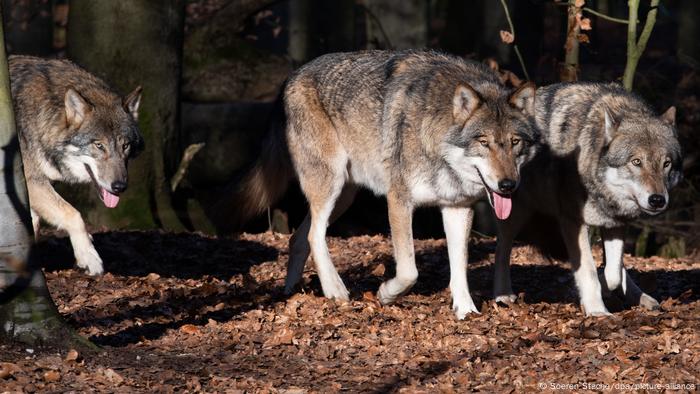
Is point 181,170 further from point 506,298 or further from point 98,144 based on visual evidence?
point 506,298

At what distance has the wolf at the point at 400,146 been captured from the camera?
6820 mm

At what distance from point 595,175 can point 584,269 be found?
2.26 ft

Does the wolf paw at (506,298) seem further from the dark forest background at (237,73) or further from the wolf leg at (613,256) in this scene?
the wolf leg at (613,256)

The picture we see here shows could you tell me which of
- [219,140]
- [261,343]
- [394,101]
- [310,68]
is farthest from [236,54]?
[261,343]

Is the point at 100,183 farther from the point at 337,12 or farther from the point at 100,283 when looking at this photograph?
the point at 337,12

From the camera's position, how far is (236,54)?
46.4 ft

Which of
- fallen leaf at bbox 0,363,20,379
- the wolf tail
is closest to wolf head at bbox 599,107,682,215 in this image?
the wolf tail

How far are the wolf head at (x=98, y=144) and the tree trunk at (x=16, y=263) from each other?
2384 mm

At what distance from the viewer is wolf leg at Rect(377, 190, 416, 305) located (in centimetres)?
720

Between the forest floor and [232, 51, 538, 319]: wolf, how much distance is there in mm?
476

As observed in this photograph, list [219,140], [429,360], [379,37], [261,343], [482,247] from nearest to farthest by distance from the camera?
[429,360], [261,343], [482,247], [219,140], [379,37]

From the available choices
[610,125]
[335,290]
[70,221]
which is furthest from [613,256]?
[70,221]

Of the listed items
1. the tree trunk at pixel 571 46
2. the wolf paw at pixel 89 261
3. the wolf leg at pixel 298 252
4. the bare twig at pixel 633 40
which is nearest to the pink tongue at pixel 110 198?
the wolf paw at pixel 89 261

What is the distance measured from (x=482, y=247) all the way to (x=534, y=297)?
6.67ft
